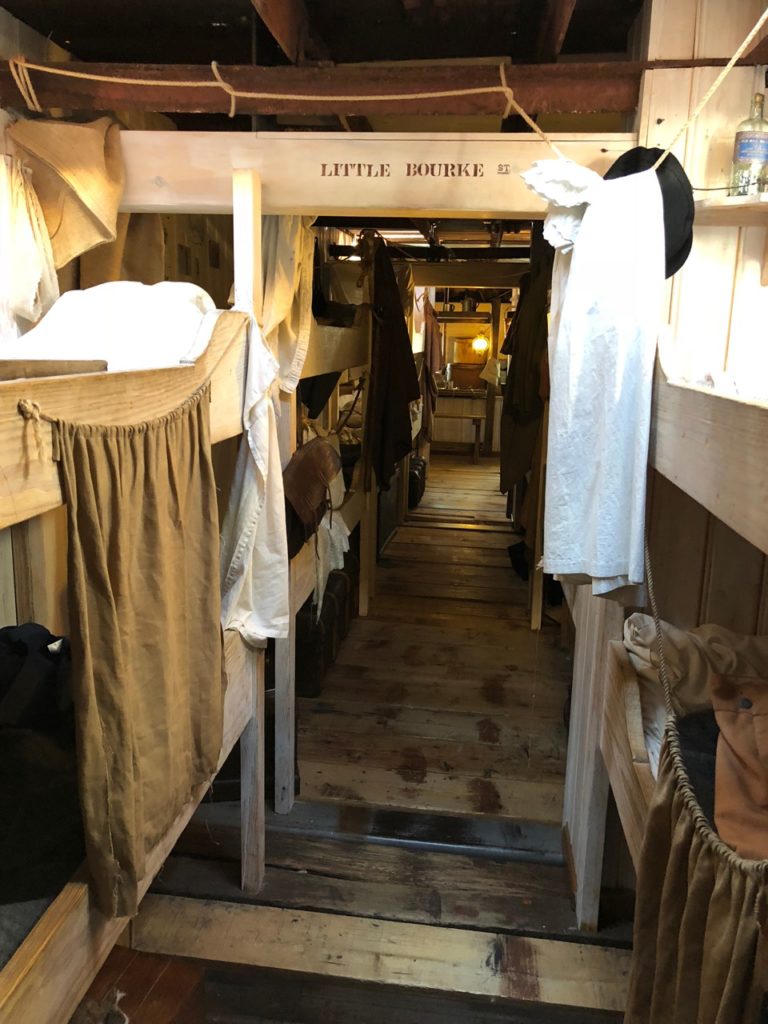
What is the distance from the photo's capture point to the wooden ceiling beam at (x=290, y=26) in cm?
222

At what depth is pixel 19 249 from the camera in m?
2.33

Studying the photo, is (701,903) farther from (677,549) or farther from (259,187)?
(259,187)

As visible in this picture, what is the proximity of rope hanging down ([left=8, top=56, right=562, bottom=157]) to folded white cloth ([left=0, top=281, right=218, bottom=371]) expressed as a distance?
2.50ft

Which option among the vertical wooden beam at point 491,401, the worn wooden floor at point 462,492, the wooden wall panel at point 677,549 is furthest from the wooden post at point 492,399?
the wooden wall panel at point 677,549

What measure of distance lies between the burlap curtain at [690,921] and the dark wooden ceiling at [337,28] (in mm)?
2316

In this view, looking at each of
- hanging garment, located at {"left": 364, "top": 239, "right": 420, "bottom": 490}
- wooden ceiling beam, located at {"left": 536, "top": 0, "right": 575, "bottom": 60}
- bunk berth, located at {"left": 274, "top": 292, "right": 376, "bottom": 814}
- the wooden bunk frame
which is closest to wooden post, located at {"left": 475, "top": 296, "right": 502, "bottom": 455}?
hanging garment, located at {"left": 364, "top": 239, "right": 420, "bottom": 490}

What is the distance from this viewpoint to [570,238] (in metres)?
1.85

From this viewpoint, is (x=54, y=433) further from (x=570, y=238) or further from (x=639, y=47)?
(x=639, y=47)

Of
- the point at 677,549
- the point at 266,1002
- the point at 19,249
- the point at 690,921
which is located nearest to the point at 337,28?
the point at 19,249

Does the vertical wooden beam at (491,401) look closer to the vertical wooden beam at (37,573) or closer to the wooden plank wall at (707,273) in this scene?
the wooden plank wall at (707,273)

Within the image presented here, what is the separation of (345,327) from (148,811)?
129 inches

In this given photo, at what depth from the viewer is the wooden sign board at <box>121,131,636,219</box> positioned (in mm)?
2359

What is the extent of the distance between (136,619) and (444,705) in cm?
303

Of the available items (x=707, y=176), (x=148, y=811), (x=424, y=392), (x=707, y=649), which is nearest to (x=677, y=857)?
(x=707, y=649)
